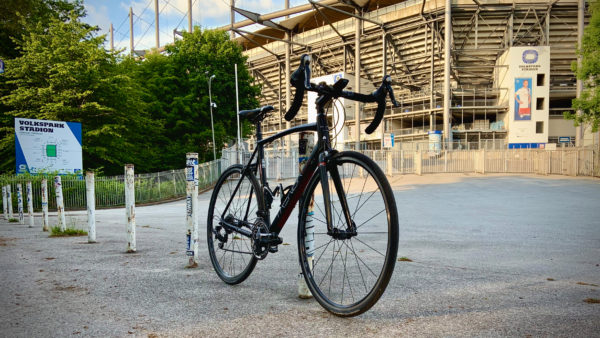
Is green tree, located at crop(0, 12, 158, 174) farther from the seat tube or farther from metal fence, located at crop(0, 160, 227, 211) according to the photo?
the seat tube

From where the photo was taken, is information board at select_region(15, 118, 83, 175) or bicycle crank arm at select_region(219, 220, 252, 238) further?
information board at select_region(15, 118, 83, 175)

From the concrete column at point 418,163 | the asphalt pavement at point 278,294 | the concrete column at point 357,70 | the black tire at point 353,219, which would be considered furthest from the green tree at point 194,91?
the black tire at point 353,219

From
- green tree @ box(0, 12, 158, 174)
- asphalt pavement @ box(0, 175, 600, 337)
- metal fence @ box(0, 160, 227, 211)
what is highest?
green tree @ box(0, 12, 158, 174)

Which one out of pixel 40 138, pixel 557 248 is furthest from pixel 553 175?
pixel 40 138

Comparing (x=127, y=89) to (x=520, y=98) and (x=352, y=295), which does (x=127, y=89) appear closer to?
(x=352, y=295)

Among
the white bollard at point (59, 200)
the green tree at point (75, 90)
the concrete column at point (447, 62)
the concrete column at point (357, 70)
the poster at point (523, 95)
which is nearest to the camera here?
the white bollard at point (59, 200)

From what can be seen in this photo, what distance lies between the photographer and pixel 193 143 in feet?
119

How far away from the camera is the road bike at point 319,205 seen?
2432mm

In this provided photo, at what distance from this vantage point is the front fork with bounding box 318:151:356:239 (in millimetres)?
2590

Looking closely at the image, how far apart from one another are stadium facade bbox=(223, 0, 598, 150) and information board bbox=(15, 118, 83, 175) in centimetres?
2310

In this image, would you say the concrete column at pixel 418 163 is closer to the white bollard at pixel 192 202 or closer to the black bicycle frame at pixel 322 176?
the white bollard at pixel 192 202

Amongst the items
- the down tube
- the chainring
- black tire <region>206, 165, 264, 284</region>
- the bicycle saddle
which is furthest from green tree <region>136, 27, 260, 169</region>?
the down tube

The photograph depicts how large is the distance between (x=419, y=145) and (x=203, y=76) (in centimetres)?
2741

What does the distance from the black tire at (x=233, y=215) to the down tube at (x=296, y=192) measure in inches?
12.8
